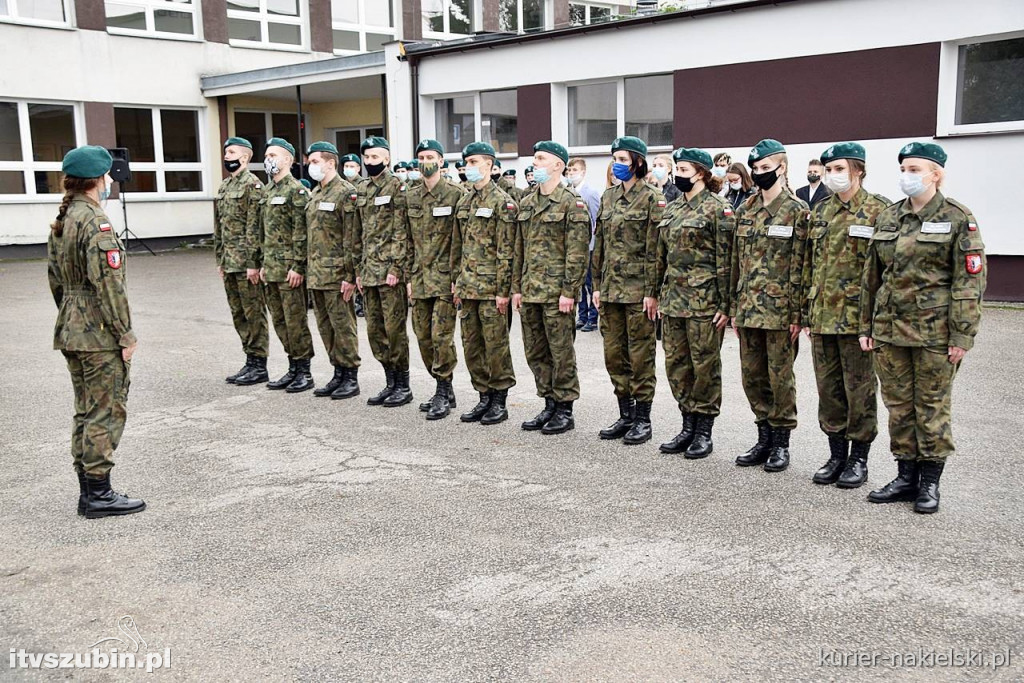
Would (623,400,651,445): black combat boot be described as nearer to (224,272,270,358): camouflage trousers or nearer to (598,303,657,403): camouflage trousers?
(598,303,657,403): camouflage trousers

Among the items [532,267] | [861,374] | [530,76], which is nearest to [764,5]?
[530,76]

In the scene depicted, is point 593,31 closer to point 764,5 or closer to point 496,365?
point 764,5

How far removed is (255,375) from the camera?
28.2 ft

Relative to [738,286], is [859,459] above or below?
below

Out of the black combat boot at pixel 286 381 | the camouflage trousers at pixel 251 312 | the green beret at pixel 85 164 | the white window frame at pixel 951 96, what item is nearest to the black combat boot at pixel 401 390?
the black combat boot at pixel 286 381

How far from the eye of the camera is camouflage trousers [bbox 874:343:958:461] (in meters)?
4.93

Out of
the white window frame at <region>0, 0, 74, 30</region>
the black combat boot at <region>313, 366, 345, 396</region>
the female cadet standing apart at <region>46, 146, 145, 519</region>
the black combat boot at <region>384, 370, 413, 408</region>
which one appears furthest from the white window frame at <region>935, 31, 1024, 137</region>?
the white window frame at <region>0, 0, 74, 30</region>

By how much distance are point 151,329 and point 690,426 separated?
25.3 feet

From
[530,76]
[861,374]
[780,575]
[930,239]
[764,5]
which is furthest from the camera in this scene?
[530,76]

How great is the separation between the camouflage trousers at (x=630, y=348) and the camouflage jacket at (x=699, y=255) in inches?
13.2

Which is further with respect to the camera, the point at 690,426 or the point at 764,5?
the point at 764,5

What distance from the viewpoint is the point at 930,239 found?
4852 millimetres

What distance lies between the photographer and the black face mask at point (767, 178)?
5.59 metres

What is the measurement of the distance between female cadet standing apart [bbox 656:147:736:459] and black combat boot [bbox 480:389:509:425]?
139cm
